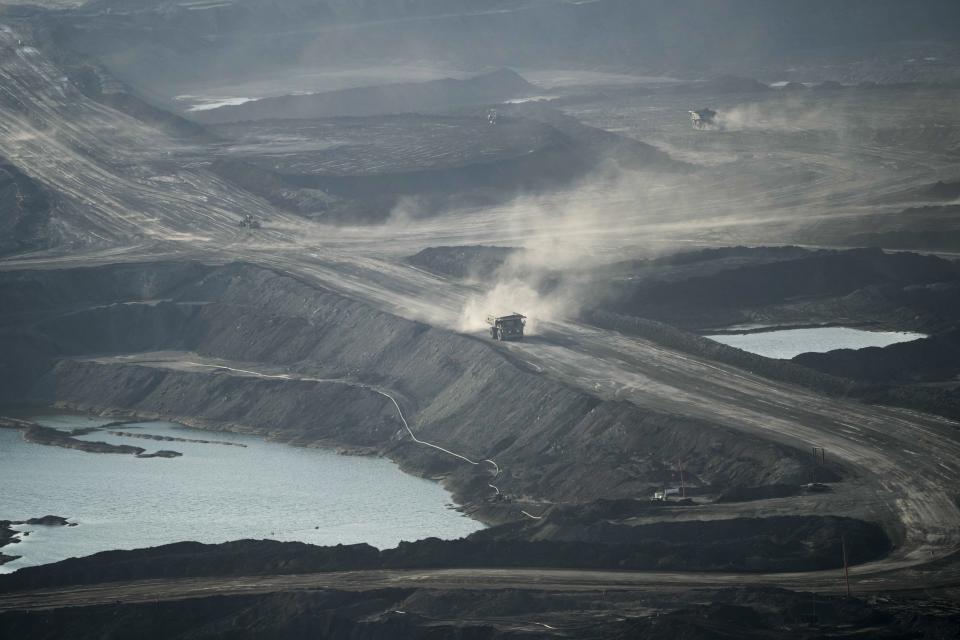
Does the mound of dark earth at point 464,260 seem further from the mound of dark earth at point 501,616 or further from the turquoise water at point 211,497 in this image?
the mound of dark earth at point 501,616

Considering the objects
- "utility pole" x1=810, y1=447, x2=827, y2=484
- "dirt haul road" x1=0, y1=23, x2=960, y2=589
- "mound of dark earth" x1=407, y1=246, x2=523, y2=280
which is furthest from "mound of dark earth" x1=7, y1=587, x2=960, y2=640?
"mound of dark earth" x1=407, y1=246, x2=523, y2=280

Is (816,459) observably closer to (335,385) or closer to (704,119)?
(335,385)

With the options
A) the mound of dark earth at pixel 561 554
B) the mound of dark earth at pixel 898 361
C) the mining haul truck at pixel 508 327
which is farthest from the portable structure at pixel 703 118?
the mound of dark earth at pixel 561 554

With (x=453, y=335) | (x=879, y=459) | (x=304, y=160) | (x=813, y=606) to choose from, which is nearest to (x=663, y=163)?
(x=304, y=160)

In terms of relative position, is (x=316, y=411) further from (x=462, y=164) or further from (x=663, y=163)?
(x=663, y=163)

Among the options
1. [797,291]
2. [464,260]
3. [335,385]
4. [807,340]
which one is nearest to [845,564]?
[807,340]

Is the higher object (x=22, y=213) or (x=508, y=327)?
(x=22, y=213)
